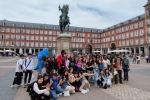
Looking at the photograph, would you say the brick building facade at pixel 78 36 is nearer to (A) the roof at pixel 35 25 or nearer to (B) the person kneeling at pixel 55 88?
(A) the roof at pixel 35 25

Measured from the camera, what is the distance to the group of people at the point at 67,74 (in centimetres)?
500

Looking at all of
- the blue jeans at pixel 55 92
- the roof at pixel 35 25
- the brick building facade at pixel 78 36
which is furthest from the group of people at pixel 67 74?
the roof at pixel 35 25

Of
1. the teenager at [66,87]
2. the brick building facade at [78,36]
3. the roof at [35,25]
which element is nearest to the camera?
the teenager at [66,87]

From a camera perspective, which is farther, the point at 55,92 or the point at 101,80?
the point at 101,80

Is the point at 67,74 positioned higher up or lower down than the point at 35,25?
lower down

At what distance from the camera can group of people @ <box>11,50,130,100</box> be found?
16.4 ft

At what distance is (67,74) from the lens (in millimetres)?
6363

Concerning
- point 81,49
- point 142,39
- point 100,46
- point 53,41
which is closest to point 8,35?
point 53,41

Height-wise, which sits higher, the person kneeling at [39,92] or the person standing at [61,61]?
the person standing at [61,61]

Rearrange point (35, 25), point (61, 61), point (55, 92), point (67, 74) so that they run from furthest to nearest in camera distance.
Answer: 1. point (35, 25)
2. point (61, 61)
3. point (67, 74)
4. point (55, 92)

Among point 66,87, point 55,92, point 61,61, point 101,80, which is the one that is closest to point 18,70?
point 61,61

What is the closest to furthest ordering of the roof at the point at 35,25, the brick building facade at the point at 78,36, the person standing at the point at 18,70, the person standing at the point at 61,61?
the person standing at the point at 18,70
the person standing at the point at 61,61
the brick building facade at the point at 78,36
the roof at the point at 35,25

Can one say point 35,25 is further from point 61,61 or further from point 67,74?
point 67,74

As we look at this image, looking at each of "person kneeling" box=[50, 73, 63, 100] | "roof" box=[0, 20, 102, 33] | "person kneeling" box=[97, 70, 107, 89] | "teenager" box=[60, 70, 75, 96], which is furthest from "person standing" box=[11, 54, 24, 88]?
"roof" box=[0, 20, 102, 33]
